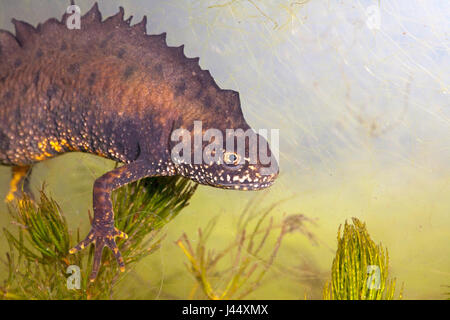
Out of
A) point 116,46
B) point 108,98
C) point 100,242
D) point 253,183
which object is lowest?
point 100,242

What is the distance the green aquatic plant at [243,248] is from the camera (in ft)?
9.46

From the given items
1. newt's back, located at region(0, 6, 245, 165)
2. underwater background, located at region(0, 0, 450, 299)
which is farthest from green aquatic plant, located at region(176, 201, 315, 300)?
newt's back, located at region(0, 6, 245, 165)

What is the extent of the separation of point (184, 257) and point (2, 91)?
69.6 inches

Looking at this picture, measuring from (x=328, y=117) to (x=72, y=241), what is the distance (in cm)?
186

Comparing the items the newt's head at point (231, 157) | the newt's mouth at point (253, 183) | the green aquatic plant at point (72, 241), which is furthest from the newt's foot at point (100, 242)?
the newt's mouth at point (253, 183)

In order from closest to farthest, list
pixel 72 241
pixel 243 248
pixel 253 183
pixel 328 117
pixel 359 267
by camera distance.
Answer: pixel 359 267, pixel 253 183, pixel 72 241, pixel 328 117, pixel 243 248

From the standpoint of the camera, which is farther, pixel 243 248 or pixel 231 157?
pixel 243 248

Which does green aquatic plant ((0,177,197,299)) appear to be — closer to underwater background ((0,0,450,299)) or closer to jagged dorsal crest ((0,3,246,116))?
underwater background ((0,0,450,299))

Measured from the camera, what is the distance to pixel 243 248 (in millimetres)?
3004

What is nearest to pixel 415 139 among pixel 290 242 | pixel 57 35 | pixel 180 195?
pixel 290 242

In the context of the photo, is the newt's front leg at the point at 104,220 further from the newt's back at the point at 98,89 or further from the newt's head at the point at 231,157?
the newt's head at the point at 231,157

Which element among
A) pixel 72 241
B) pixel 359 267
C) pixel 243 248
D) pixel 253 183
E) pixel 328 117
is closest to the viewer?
pixel 359 267

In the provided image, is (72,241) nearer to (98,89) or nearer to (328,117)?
(98,89)

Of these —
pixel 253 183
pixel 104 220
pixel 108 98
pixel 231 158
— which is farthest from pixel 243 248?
pixel 108 98
